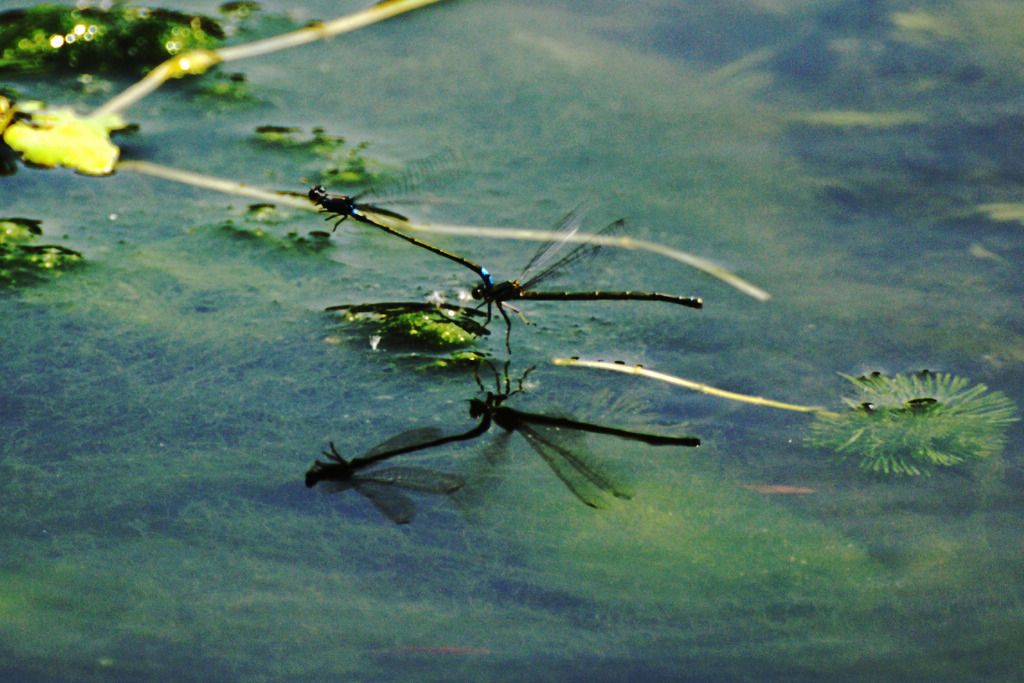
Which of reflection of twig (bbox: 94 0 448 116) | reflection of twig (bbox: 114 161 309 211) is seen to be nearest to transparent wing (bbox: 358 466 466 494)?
reflection of twig (bbox: 114 161 309 211)

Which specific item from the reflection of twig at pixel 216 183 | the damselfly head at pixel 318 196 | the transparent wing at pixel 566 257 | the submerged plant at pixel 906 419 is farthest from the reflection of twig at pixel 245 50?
the submerged plant at pixel 906 419

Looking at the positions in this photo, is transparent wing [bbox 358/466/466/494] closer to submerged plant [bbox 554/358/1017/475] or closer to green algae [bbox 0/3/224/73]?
submerged plant [bbox 554/358/1017/475]

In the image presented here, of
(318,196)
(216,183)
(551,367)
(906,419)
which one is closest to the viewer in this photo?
(906,419)

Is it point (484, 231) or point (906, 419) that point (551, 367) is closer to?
point (484, 231)

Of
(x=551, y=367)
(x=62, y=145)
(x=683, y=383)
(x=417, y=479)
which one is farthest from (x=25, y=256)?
(x=683, y=383)

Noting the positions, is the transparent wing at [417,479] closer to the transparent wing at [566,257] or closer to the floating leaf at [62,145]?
the transparent wing at [566,257]
